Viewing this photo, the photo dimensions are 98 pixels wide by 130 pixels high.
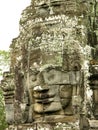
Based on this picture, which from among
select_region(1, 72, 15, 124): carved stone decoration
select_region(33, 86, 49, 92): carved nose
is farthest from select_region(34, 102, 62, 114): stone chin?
select_region(1, 72, 15, 124): carved stone decoration

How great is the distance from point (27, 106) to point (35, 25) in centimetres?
183

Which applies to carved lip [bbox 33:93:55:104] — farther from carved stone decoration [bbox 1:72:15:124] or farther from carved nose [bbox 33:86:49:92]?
carved stone decoration [bbox 1:72:15:124]

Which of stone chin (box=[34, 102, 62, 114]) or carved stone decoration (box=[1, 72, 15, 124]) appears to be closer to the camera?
stone chin (box=[34, 102, 62, 114])

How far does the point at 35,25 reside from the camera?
442 inches

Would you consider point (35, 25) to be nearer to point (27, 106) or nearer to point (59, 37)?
point (59, 37)

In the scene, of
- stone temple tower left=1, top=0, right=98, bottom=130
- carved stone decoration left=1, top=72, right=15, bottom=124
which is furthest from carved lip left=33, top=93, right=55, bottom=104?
carved stone decoration left=1, top=72, right=15, bottom=124

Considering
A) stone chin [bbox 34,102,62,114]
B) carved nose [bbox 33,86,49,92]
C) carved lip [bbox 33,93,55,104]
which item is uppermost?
carved nose [bbox 33,86,49,92]

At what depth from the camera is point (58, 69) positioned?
10.8 m

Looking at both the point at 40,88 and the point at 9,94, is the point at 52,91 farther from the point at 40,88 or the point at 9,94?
the point at 9,94

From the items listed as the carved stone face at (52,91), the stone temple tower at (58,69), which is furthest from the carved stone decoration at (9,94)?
the carved stone face at (52,91)

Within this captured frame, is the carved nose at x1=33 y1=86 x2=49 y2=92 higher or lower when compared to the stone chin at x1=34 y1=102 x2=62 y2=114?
higher

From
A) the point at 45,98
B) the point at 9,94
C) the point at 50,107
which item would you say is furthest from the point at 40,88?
the point at 9,94

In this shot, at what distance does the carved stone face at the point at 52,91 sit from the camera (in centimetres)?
1070

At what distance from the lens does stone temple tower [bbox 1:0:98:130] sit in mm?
10633
